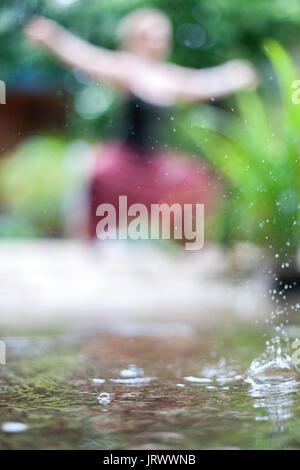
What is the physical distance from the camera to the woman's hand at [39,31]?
4.61 meters

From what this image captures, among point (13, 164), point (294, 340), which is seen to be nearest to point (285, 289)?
point (294, 340)

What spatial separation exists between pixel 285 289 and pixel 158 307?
1.98ft

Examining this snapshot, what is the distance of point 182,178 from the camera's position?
16.1 feet

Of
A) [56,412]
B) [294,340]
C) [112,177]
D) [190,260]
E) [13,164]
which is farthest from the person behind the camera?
[13,164]

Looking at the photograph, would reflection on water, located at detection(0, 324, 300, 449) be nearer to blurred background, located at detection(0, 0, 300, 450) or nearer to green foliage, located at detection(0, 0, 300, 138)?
blurred background, located at detection(0, 0, 300, 450)

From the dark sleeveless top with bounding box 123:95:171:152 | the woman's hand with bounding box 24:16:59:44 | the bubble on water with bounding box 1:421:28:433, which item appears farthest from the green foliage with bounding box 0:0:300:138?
the bubble on water with bounding box 1:421:28:433

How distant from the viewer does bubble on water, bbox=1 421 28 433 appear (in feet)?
3.70

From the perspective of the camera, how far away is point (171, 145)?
7.82 metres

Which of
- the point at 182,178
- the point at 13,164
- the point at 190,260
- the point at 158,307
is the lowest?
the point at 158,307

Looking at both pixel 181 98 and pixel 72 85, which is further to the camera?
pixel 72 85

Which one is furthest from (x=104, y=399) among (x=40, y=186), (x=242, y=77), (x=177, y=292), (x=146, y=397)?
(x=40, y=186)

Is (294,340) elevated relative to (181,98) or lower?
lower

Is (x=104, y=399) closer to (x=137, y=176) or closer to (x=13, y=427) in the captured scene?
(x=13, y=427)
